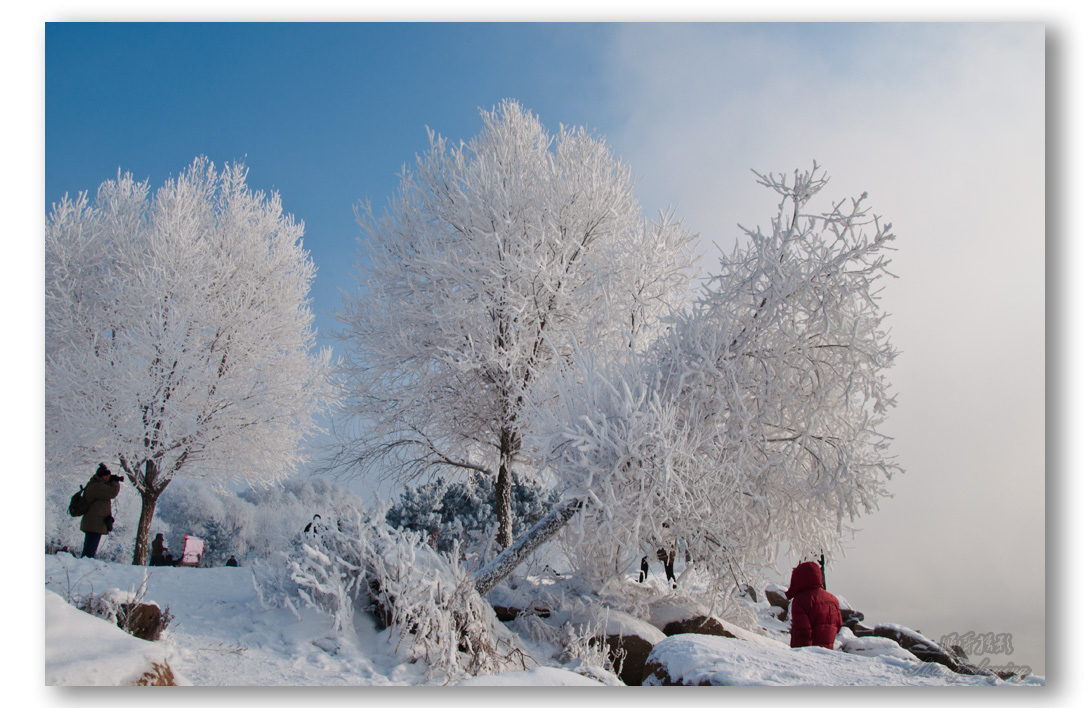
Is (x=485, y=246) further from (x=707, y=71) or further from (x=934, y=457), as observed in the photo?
(x=934, y=457)

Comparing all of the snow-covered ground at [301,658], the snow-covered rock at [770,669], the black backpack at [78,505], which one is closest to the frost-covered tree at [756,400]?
the snow-covered rock at [770,669]

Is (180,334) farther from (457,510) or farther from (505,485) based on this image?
(457,510)

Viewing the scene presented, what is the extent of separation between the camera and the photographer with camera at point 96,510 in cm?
625

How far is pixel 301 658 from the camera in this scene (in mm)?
4066

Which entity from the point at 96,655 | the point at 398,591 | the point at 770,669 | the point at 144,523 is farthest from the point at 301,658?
the point at 144,523

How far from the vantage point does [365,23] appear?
4.99 metres

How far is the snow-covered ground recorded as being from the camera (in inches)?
138

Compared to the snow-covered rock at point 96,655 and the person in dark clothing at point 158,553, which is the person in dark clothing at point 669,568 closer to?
the snow-covered rock at point 96,655

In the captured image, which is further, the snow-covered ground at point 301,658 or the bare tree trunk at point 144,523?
the bare tree trunk at point 144,523

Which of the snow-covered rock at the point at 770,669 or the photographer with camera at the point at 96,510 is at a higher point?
the photographer with camera at the point at 96,510

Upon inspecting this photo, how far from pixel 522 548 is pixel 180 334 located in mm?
6069

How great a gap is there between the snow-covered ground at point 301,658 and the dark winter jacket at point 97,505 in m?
1.60

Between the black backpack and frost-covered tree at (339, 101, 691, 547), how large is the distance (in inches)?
123

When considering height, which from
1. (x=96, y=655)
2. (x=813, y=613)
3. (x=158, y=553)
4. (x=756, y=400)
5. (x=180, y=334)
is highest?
(x=180, y=334)
